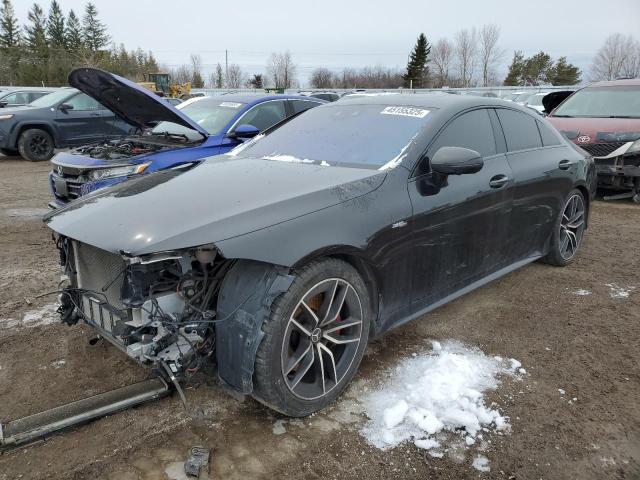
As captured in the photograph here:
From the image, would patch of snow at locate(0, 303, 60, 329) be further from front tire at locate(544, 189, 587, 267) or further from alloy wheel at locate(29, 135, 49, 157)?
alloy wheel at locate(29, 135, 49, 157)

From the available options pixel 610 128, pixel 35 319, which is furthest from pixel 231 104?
pixel 610 128

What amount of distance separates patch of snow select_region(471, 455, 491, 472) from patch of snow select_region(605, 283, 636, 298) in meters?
2.71

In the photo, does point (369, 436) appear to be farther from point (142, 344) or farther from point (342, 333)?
point (142, 344)

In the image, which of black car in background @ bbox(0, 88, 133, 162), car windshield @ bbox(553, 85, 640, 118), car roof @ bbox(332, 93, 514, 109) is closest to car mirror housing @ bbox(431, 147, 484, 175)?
car roof @ bbox(332, 93, 514, 109)

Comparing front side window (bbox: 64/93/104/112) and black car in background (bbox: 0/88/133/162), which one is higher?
front side window (bbox: 64/93/104/112)

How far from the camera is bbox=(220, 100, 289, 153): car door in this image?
636 cm

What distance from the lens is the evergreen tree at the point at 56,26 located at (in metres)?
69.2

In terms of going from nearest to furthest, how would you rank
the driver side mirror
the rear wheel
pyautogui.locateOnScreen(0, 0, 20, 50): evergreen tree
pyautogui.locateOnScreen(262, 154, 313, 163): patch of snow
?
pyautogui.locateOnScreen(262, 154, 313, 163): patch of snow
the driver side mirror
the rear wheel
pyautogui.locateOnScreen(0, 0, 20, 50): evergreen tree

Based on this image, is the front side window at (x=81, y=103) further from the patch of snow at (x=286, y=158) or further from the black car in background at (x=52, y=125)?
the patch of snow at (x=286, y=158)

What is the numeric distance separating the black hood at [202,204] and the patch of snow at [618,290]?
9.06 feet

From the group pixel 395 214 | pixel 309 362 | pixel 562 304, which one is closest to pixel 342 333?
pixel 309 362

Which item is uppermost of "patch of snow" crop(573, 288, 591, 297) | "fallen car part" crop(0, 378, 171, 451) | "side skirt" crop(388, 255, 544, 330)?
"side skirt" crop(388, 255, 544, 330)

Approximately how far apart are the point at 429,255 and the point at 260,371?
1.37m

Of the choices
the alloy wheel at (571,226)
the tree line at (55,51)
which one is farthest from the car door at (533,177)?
the tree line at (55,51)
